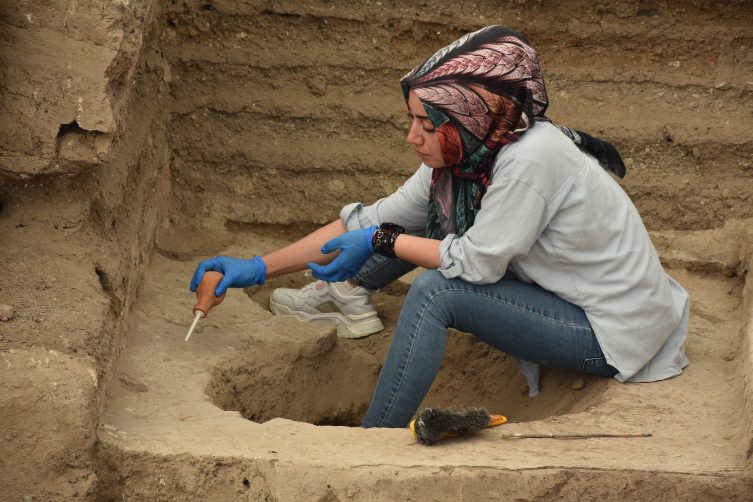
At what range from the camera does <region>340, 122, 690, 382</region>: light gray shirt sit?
1.75m

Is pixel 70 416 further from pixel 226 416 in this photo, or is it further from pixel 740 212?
pixel 740 212

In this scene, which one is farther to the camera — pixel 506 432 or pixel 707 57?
pixel 707 57

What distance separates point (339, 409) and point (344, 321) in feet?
1.09

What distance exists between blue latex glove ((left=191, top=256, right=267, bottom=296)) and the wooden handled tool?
0.02 m

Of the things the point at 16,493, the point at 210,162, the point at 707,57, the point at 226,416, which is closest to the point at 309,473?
the point at 226,416

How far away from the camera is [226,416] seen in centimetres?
183

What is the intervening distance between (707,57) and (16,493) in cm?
279

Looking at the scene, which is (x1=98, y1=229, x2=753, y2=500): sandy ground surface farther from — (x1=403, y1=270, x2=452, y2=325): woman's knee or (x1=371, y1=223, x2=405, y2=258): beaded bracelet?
(x1=371, y1=223, x2=405, y2=258): beaded bracelet

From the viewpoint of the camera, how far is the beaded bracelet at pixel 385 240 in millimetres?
1981

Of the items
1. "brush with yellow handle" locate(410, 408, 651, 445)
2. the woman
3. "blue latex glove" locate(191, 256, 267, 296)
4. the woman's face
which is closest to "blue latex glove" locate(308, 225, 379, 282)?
the woman

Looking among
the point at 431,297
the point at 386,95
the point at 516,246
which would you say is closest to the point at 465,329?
the point at 431,297

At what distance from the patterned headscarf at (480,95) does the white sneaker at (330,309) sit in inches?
32.5

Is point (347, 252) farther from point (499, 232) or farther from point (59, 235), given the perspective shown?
point (59, 235)

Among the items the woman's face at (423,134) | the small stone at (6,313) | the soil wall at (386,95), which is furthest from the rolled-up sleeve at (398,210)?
the small stone at (6,313)
